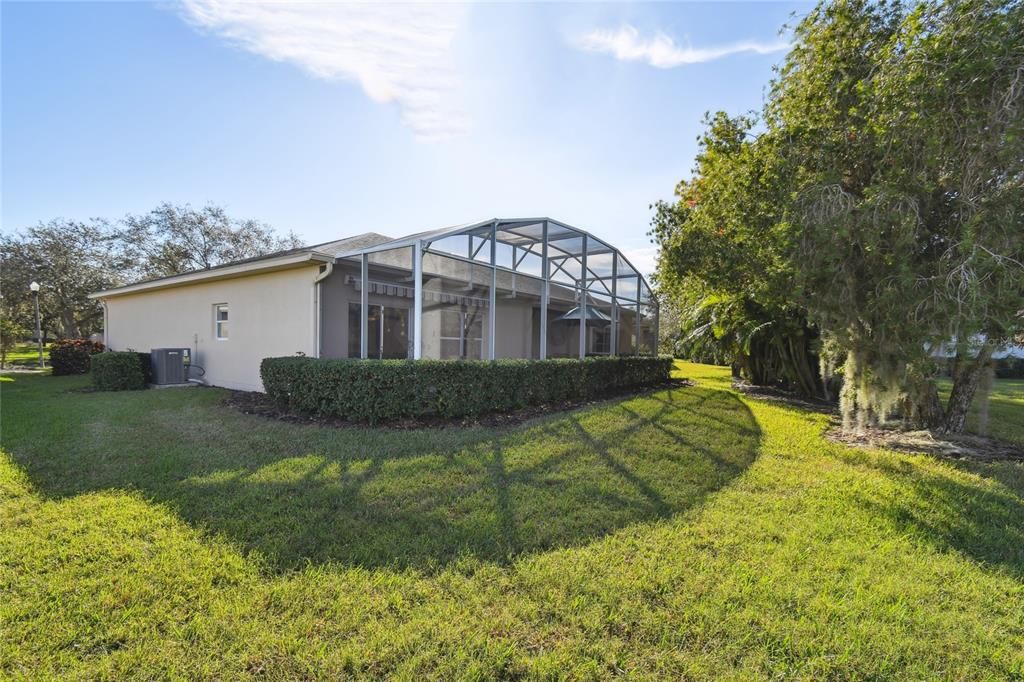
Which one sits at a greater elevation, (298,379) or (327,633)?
(298,379)

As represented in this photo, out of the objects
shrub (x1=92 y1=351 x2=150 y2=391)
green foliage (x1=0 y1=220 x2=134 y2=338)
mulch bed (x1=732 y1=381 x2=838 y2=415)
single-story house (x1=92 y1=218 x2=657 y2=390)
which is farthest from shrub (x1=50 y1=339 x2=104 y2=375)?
mulch bed (x1=732 y1=381 x2=838 y2=415)

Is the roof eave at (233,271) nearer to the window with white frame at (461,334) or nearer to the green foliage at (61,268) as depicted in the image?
the window with white frame at (461,334)

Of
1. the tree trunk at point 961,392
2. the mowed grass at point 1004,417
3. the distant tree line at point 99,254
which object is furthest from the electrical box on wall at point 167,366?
the distant tree line at point 99,254

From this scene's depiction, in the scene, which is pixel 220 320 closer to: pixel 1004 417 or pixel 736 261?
pixel 736 261

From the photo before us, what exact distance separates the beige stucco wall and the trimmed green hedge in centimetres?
175

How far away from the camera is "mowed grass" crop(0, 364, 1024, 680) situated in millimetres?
2055

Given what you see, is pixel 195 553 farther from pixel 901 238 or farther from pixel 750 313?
pixel 750 313

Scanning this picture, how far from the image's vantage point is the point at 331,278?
910 cm

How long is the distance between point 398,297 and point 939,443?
965cm

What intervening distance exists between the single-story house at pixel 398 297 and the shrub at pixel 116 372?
1.40 m

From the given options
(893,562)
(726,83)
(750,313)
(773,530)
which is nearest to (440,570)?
(773,530)

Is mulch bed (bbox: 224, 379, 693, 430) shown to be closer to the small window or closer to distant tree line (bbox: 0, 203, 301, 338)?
the small window

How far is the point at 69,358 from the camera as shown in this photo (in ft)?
46.1

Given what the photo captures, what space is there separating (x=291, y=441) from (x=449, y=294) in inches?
183
